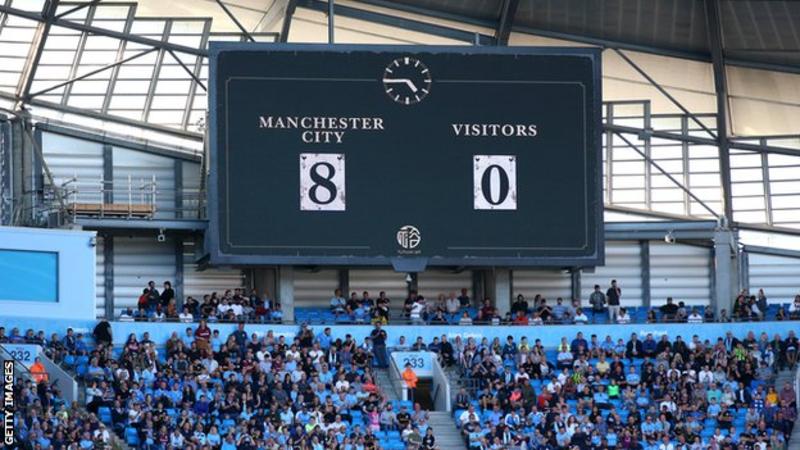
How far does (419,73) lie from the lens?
1610 inches

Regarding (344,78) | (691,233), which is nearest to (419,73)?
(344,78)

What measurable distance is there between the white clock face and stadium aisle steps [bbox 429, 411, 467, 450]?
607 centimetres

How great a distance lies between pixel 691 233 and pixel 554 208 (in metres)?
3.59

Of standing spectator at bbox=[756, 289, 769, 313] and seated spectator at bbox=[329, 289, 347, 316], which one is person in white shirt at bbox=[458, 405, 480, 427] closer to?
seated spectator at bbox=[329, 289, 347, 316]

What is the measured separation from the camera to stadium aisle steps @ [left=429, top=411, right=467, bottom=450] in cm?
3672

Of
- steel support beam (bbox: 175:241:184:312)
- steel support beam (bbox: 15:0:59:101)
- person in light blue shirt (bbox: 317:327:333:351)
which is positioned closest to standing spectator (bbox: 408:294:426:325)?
person in light blue shirt (bbox: 317:327:333:351)

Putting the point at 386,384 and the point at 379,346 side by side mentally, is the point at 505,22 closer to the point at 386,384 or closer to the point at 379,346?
the point at 379,346

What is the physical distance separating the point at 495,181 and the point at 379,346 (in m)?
3.68

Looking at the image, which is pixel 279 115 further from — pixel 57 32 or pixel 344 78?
pixel 57 32

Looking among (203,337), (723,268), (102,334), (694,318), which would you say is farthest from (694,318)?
(102,334)

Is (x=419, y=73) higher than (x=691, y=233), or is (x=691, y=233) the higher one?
(x=419, y=73)

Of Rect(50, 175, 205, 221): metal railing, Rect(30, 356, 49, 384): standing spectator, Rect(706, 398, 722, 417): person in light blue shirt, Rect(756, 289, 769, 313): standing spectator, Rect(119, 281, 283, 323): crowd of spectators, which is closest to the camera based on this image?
Rect(30, 356, 49, 384): standing spectator

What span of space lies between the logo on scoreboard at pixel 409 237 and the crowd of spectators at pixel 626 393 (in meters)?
1.82

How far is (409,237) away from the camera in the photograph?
40.4m
